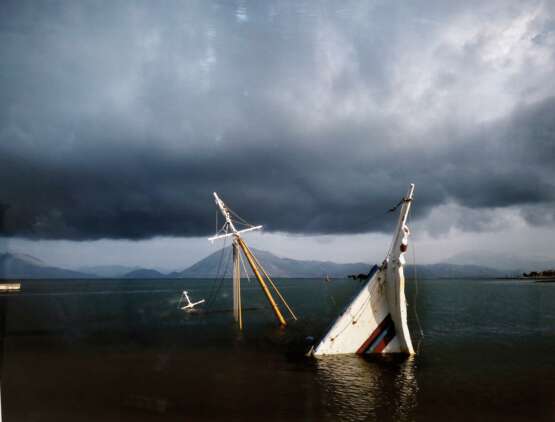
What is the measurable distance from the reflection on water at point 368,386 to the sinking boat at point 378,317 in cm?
89

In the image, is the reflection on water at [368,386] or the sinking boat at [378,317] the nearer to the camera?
the reflection on water at [368,386]

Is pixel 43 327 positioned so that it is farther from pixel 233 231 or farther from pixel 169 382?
pixel 169 382

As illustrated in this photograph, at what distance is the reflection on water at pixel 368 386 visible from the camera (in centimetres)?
1882

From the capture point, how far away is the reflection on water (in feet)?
61.7

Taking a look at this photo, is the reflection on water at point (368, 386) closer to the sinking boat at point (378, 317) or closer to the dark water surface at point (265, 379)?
the dark water surface at point (265, 379)

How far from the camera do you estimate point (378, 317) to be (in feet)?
93.1

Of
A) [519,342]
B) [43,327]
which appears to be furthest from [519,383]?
[43,327]

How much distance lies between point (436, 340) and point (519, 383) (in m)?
14.6

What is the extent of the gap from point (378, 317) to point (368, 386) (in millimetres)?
6757

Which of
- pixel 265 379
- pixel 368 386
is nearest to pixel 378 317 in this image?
pixel 368 386

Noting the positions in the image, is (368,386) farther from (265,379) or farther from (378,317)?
(378,317)

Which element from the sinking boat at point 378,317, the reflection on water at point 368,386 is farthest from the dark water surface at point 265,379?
the sinking boat at point 378,317

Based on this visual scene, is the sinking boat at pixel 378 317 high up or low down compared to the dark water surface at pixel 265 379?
up

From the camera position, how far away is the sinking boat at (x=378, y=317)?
27.7 m
